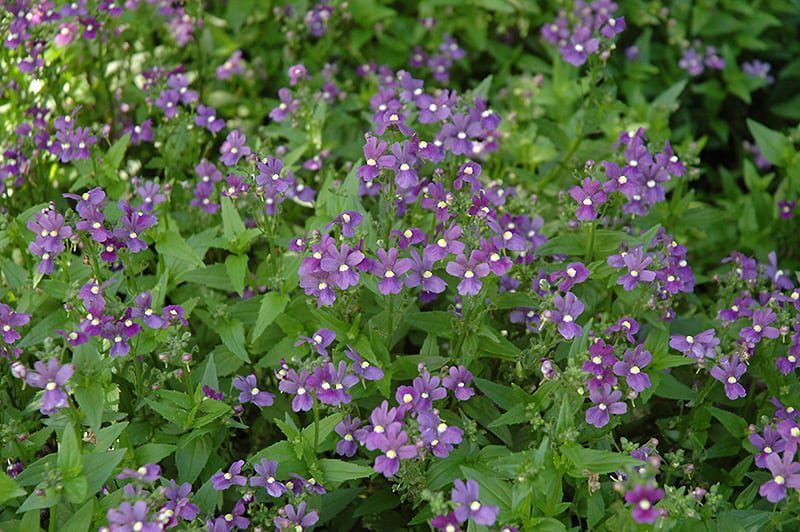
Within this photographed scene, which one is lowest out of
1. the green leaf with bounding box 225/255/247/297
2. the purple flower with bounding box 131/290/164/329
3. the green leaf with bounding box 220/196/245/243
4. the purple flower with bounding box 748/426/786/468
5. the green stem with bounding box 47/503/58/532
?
the purple flower with bounding box 748/426/786/468

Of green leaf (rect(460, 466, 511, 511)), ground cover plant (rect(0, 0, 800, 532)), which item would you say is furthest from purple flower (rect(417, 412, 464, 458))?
green leaf (rect(460, 466, 511, 511))

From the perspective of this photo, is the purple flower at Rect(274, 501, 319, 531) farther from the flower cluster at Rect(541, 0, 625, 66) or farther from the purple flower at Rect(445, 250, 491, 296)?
the flower cluster at Rect(541, 0, 625, 66)

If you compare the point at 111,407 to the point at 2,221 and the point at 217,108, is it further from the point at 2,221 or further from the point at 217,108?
the point at 217,108

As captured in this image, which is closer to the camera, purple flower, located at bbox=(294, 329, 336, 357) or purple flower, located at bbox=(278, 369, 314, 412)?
purple flower, located at bbox=(278, 369, 314, 412)

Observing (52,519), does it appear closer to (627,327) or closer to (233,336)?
(233,336)

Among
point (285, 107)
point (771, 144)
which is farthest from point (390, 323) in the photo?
point (771, 144)

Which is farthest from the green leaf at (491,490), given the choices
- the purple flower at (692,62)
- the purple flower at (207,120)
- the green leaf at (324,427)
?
the purple flower at (692,62)
